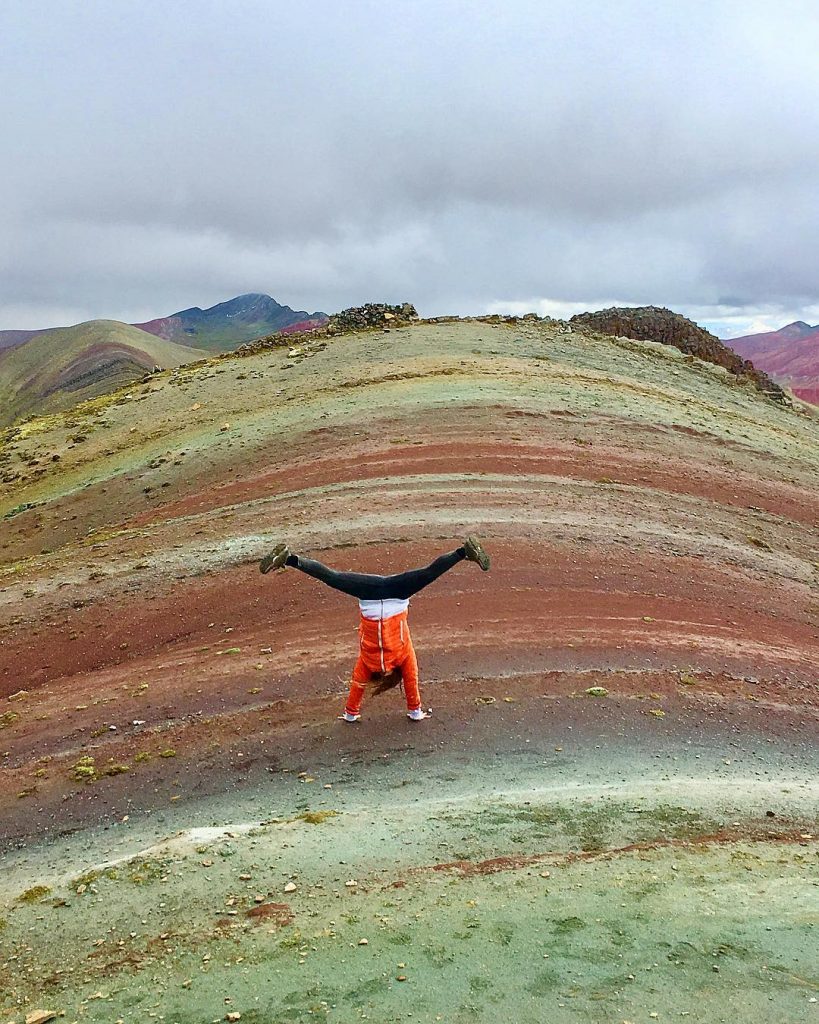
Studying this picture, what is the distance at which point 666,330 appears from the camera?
37.7 meters

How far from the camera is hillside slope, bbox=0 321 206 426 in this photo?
104500mm

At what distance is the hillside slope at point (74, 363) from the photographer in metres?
104

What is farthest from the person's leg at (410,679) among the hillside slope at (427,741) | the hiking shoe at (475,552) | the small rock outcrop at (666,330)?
the small rock outcrop at (666,330)

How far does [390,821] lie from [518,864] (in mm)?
1101

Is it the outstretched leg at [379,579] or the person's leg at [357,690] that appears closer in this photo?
the outstretched leg at [379,579]

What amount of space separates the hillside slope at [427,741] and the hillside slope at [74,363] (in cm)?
7827

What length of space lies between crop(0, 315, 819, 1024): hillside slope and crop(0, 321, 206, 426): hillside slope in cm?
7827

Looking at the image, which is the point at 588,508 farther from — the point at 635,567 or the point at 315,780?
the point at 315,780

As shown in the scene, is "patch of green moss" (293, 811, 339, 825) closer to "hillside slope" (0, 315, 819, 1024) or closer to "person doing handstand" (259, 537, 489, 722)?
"hillside slope" (0, 315, 819, 1024)

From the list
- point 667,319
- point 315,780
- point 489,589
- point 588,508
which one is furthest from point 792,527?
point 667,319

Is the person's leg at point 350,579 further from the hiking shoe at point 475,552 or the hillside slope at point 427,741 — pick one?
the hillside slope at point 427,741

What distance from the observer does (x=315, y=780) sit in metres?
6.87

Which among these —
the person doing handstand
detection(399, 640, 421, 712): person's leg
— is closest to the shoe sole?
the person doing handstand

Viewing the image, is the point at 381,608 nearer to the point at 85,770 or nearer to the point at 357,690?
the point at 357,690
